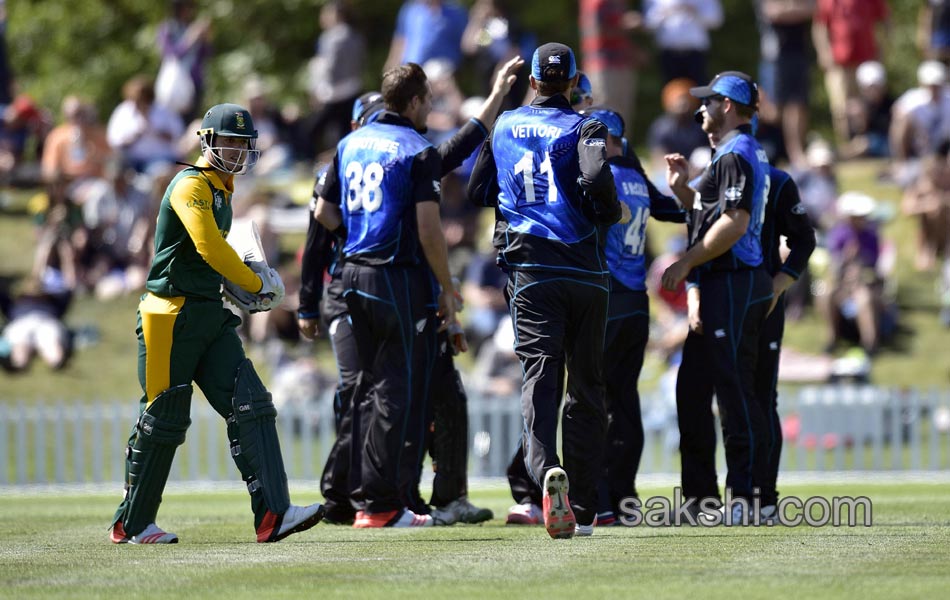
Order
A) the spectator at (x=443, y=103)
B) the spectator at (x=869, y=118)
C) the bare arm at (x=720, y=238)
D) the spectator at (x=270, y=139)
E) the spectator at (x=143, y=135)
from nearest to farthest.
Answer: the bare arm at (x=720, y=238)
the spectator at (x=443, y=103)
the spectator at (x=869, y=118)
the spectator at (x=143, y=135)
the spectator at (x=270, y=139)

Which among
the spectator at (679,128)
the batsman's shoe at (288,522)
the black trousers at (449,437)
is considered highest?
the spectator at (679,128)

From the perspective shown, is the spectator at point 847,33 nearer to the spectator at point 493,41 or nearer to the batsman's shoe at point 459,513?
the spectator at point 493,41

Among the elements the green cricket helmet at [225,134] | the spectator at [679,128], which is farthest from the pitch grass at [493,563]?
the spectator at [679,128]

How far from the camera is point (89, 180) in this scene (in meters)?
21.7

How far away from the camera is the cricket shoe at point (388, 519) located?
9367 millimetres

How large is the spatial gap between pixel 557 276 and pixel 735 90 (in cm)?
192

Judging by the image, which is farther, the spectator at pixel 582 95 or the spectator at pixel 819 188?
the spectator at pixel 819 188

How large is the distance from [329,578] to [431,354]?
291 centimetres

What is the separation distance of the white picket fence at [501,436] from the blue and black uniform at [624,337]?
7.05m

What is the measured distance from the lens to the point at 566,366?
848 centimetres

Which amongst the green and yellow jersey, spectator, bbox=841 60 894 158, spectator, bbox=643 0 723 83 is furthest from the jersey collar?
spectator, bbox=841 60 894 158

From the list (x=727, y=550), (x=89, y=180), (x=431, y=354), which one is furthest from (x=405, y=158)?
(x=89, y=180)

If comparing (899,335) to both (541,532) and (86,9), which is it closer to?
(541,532)

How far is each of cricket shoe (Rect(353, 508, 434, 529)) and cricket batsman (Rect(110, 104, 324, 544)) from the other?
1133mm
